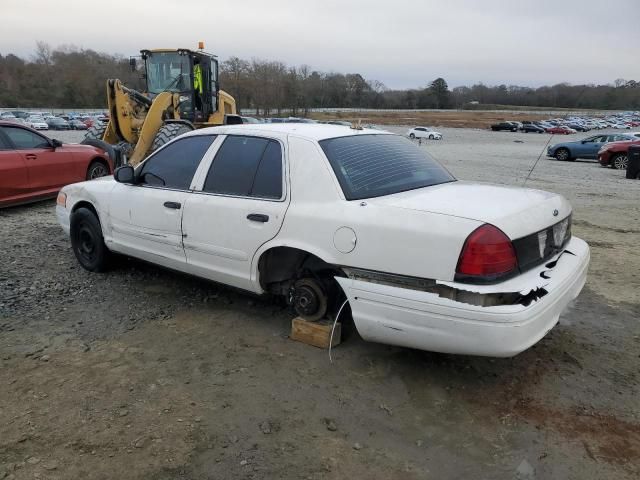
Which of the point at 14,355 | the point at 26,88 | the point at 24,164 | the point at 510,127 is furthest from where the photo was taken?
the point at 26,88

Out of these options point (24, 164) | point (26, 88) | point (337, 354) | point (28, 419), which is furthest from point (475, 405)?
point (26, 88)

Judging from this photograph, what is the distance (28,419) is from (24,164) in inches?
256

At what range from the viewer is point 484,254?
2.93 meters

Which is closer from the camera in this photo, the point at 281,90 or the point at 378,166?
the point at 378,166

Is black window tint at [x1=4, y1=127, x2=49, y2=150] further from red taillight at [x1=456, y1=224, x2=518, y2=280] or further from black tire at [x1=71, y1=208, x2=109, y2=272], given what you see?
red taillight at [x1=456, y1=224, x2=518, y2=280]

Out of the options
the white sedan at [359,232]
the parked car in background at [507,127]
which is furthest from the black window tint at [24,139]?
the parked car in background at [507,127]

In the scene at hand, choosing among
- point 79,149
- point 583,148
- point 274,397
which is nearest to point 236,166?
point 274,397

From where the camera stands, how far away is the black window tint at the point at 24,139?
8.34 metres

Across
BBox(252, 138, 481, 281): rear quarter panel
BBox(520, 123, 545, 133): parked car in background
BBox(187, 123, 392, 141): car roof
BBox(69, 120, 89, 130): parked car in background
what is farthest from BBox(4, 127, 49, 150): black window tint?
BBox(520, 123, 545, 133): parked car in background

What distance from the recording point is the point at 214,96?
45.3ft

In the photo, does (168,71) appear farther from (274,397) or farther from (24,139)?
(274,397)

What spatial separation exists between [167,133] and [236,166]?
6.89 m

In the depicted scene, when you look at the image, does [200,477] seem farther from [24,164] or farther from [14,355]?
[24,164]

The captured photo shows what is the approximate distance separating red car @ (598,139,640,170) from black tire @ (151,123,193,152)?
18175 millimetres
